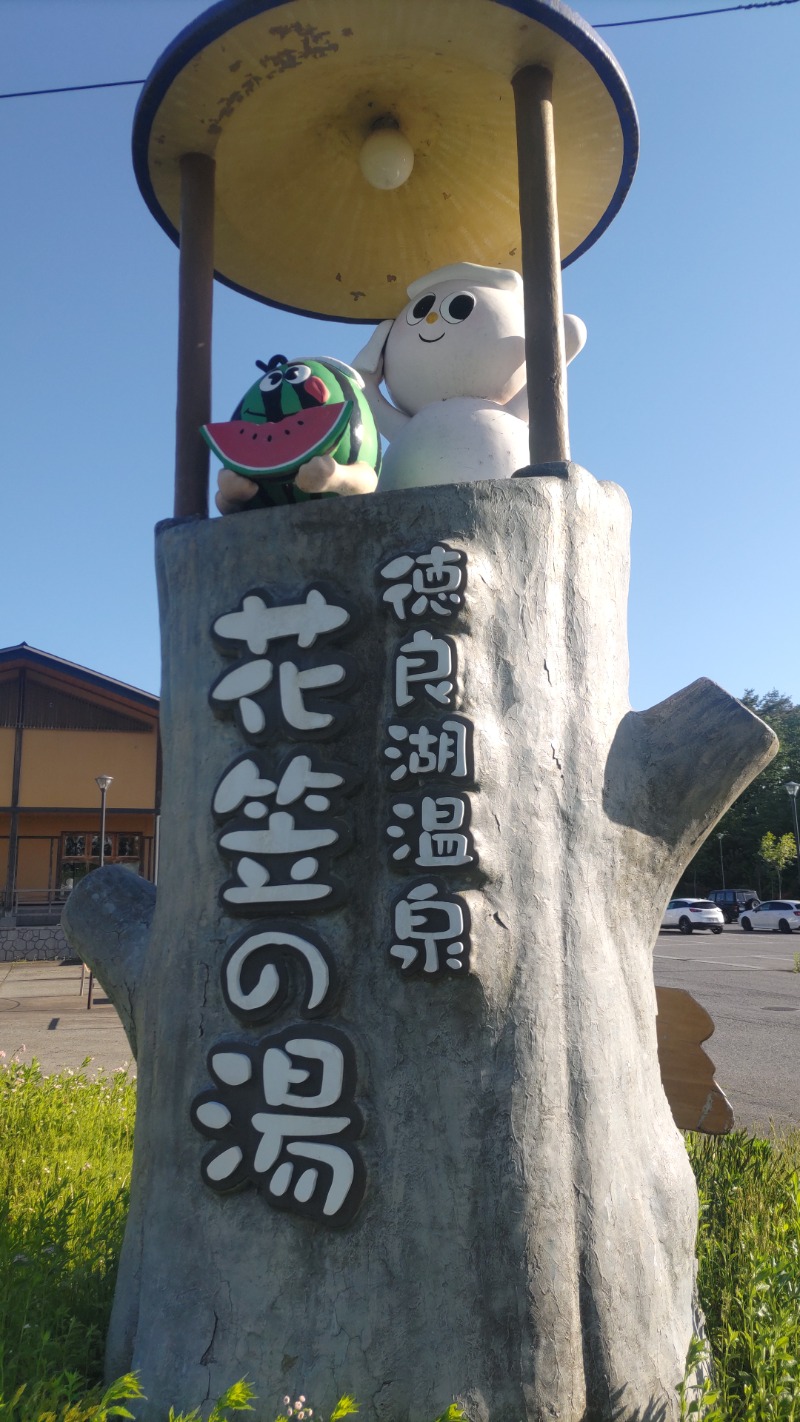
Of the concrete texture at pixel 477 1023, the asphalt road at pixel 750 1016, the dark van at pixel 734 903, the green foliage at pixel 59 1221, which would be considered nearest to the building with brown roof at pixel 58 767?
the asphalt road at pixel 750 1016

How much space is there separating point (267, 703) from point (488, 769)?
628 millimetres

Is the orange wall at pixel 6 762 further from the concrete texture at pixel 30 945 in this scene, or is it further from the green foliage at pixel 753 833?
the green foliage at pixel 753 833

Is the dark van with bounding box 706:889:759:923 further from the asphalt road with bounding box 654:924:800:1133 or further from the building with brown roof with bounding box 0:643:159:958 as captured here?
the building with brown roof with bounding box 0:643:159:958

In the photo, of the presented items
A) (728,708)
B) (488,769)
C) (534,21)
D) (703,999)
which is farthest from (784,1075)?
(534,21)

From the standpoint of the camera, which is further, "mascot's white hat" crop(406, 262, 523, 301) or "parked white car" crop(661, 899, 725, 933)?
"parked white car" crop(661, 899, 725, 933)

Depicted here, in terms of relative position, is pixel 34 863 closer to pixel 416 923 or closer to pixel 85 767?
pixel 85 767

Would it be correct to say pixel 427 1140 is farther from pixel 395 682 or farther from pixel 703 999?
pixel 703 999

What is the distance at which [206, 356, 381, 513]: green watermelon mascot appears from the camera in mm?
3023

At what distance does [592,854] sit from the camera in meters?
2.81

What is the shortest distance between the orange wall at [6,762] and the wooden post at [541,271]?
20.9 m

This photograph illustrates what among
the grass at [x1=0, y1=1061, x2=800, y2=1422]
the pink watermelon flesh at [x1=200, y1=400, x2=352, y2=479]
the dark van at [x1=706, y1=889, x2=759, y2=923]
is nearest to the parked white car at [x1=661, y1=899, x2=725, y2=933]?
the dark van at [x1=706, y1=889, x2=759, y2=923]

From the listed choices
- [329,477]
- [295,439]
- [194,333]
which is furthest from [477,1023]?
[194,333]

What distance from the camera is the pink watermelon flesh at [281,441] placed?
9.92 feet

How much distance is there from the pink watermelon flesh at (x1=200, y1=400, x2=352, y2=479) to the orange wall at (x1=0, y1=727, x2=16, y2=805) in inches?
810
